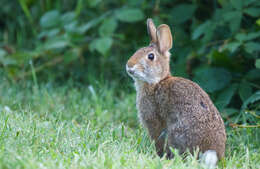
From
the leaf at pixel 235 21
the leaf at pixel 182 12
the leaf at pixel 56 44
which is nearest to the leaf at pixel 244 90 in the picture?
the leaf at pixel 235 21

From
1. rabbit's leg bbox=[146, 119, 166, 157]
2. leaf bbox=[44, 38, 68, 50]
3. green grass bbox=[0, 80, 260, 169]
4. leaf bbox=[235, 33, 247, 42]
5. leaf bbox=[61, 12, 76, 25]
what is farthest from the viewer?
leaf bbox=[61, 12, 76, 25]

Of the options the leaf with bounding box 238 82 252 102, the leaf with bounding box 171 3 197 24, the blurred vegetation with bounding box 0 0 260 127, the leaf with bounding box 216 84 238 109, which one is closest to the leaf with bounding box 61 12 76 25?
the blurred vegetation with bounding box 0 0 260 127

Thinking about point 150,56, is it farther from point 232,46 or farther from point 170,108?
point 232,46

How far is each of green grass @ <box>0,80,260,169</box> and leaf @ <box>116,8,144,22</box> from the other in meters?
0.86

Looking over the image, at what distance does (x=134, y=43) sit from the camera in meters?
6.07

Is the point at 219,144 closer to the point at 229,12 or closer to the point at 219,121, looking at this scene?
the point at 219,121

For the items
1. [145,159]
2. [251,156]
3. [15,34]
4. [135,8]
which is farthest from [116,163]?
[15,34]

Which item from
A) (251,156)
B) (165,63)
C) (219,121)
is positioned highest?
(165,63)

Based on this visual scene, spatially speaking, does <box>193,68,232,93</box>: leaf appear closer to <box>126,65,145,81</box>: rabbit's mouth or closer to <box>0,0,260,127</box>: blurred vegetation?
<box>0,0,260,127</box>: blurred vegetation

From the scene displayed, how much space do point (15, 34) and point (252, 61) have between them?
390 centimetres

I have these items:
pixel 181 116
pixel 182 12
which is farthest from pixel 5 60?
pixel 181 116

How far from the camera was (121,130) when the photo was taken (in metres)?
4.02

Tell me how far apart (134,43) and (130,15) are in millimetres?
575

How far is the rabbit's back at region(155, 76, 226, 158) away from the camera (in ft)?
11.6
